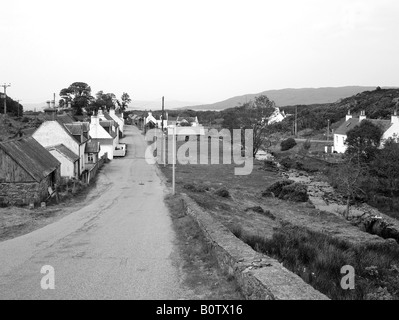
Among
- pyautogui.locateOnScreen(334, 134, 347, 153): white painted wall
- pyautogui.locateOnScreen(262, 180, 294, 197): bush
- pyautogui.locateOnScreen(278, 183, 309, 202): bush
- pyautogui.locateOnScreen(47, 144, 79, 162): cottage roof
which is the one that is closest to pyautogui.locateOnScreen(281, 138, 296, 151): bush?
pyautogui.locateOnScreen(334, 134, 347, 153): white painted wall

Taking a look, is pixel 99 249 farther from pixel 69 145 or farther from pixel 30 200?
pixel 69 145

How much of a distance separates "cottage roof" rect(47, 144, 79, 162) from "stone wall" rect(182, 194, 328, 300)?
21587 millimetres

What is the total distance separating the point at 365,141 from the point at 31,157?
98.8ft

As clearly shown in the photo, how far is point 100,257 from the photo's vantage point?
1073cm

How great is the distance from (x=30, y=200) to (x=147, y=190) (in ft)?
25.7

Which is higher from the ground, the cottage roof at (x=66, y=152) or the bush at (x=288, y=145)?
the cottage roof at (x=66, y=152)

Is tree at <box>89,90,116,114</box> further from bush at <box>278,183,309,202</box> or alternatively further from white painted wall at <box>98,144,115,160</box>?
bush at <box>278,183,309,202</box>

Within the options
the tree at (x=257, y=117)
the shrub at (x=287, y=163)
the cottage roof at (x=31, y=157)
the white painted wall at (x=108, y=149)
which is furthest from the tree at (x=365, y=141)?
the white painted wall at (x=108, y=149)

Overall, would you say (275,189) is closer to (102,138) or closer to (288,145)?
(102,138)

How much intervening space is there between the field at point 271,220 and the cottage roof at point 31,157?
838cm

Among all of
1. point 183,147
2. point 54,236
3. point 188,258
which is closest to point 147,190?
point 54,236

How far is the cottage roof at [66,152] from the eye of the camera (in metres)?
29.5

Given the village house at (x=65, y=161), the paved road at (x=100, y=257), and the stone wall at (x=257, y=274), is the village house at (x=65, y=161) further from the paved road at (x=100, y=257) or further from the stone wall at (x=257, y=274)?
the stone wall at (x=257, y=274)
